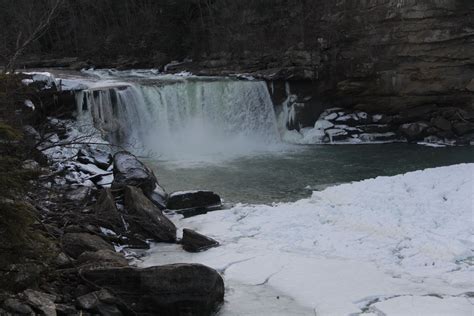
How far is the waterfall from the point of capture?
16.3 metres

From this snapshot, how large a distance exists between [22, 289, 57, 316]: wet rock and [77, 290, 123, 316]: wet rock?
434mm

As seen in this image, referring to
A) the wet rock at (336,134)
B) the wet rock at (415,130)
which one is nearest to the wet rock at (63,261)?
the wet rock at (336,134)

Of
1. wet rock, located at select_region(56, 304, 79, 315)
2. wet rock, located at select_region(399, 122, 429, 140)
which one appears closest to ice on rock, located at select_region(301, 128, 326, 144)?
wet rock, located at select_region(399, 122, 429, 140)

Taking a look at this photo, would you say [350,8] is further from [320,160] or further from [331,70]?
[320,160]

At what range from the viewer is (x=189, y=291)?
5.50 metres

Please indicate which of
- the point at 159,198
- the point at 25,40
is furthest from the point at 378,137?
the point at 25,40

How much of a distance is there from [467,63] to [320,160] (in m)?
6.52

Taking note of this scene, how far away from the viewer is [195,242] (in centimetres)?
763

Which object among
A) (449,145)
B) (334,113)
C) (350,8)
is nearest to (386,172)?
(449,145)

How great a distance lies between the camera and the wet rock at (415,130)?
1838 centimetres

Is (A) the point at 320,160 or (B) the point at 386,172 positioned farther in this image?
(A) the point at 320,160

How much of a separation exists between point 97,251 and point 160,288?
4.20 ft

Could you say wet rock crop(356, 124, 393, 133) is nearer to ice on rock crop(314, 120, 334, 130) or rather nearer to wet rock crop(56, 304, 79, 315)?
ice on rock crop(314, 120, 334, 130)

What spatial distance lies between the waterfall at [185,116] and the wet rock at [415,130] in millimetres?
4430
